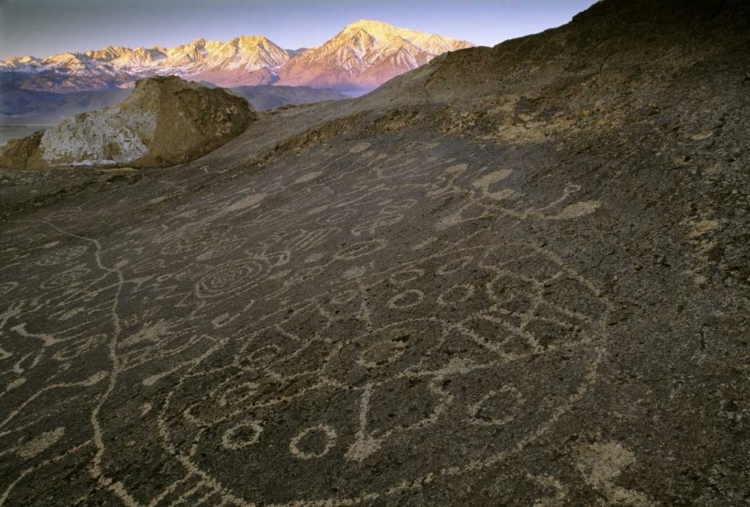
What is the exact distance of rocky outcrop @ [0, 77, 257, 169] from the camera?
27.3ft

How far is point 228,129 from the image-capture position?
29.1 ft

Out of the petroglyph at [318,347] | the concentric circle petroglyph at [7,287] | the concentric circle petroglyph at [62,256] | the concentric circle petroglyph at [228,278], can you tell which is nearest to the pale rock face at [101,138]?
the concentric circle petroglyph at [62,256]

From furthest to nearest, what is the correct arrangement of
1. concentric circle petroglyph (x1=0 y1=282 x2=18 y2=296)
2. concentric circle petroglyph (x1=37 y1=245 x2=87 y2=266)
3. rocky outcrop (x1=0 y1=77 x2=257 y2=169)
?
rocky outcrop (x1=0 y1=77 x2=257 y2=169), concentric circle petroglyph (x1=37 y1=245 x2=87 y2=266), concentric circle petroglyph (x1=0 y1=282 x2=18 y2=296)

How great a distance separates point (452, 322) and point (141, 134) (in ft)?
27.1

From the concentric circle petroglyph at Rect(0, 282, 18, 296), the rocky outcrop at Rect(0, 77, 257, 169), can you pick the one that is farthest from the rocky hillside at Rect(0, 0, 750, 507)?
the rocky outcrop at Rect(0, 77, 257, 169)

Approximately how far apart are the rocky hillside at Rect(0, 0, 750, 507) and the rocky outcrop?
370cm

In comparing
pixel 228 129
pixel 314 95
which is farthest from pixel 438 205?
pixel 314 95

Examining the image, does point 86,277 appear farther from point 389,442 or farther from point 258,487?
point 389,442

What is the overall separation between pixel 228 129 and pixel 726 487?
358 inches

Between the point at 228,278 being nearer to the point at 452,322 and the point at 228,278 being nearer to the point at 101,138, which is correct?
the point at 452,322

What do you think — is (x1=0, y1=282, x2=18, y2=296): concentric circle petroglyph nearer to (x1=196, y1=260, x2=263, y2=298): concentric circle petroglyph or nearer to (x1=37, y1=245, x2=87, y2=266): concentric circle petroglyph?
(x1=37, y1=245, x2=87, y2=266): concentric circle petroglyph

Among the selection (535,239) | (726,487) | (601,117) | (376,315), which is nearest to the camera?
(726,487)

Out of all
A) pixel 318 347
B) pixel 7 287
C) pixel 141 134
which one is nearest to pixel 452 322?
pixel 318 347

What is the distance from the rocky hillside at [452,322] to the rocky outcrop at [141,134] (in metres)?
3.70
